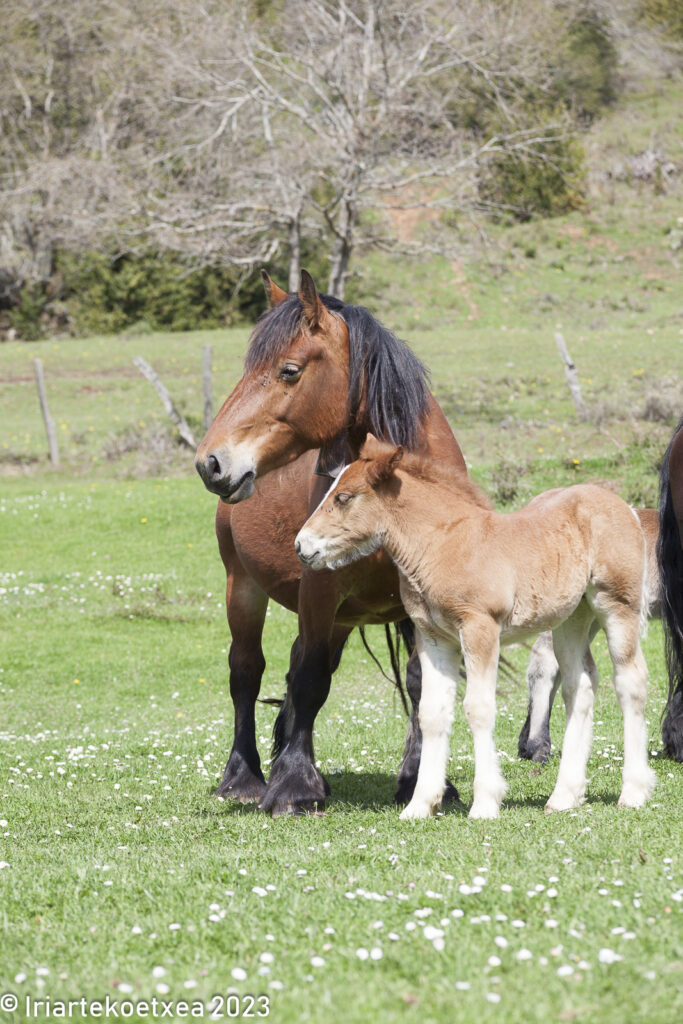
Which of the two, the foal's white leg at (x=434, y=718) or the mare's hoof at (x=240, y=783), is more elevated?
the foal's white leg at (x=434, y=718)

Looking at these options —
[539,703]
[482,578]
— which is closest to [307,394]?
[482,578]

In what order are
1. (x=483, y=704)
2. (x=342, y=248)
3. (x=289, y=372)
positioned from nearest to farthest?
(x=483, y=704) → (x=289, y=372) → (x=342, y=248)

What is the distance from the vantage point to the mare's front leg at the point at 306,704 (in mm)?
6766

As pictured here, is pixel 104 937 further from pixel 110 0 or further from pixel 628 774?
pixel 110 0

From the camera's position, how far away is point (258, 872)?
5.20 metres

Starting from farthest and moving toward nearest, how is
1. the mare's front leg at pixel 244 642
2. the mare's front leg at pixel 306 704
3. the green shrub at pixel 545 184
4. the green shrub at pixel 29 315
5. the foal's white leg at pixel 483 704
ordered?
the green shrub at pixel 29 315 < the green shrub at pixel 545 184 < the mare's front leg at pixel 244 642 < the mare's front leg at pixel 306 704 < the foal's white leg at pixel 483 704

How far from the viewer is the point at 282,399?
20.4ft

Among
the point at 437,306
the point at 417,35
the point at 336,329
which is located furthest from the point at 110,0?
the point at 336,329

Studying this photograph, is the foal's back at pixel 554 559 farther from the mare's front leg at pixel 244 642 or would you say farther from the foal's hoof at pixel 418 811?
the mare's front leg at pixel 244 642

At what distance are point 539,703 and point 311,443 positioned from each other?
12.8 feet

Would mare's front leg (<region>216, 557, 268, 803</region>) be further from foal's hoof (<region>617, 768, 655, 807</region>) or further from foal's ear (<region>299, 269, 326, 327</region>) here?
foal's hoof (<region>617, 768, 655, 807</region>)

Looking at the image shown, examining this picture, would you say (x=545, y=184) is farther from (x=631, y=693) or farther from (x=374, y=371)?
(x=631, y=693)

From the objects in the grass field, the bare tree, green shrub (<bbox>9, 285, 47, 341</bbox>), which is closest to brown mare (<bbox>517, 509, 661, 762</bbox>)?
the grass field

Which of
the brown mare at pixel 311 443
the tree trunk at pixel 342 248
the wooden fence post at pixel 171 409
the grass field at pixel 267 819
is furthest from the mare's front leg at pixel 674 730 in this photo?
the tree trunk at pixel 342 248
